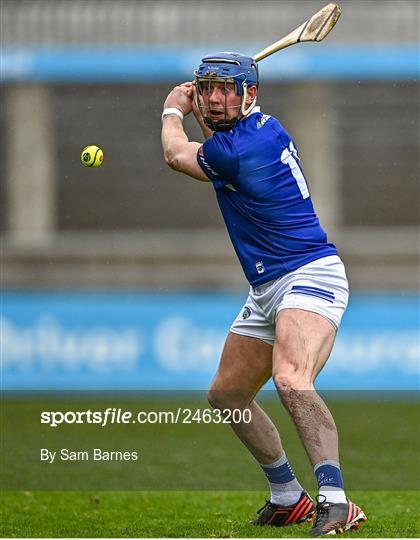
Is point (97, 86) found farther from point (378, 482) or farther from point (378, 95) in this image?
point (378, 482)

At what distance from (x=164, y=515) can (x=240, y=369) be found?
38.3 inches

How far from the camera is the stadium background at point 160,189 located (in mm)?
11961

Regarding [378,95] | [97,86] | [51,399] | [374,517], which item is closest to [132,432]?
[51,399]

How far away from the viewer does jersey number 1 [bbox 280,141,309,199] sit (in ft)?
18.3

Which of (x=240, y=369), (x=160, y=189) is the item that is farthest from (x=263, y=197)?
(x=160, y=189)

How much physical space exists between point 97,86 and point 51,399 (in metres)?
5.44

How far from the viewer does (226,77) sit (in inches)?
218

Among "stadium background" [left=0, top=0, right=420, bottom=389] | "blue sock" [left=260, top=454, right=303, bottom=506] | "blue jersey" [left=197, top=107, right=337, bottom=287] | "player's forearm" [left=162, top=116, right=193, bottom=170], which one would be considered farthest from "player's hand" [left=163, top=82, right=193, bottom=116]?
"stadium background" [left=0, top=0, right=420, bottom=389]

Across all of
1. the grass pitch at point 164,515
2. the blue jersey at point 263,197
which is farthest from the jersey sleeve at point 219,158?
the grass pitch at point 164,515

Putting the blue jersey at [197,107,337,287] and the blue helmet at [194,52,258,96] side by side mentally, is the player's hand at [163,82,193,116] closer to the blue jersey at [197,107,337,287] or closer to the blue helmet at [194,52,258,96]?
the blue helmet at [194,52,258,96]

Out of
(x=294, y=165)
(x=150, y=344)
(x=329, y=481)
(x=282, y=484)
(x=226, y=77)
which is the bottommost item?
(x=150, y=344)

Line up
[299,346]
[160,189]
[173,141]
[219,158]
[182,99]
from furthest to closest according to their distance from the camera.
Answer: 1. [160,189]
2. [182,99]
3. [173,141]
4. [219,158]
5. [299,346]

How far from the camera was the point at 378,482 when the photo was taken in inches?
291

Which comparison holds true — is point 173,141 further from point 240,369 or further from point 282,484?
point 282,484
